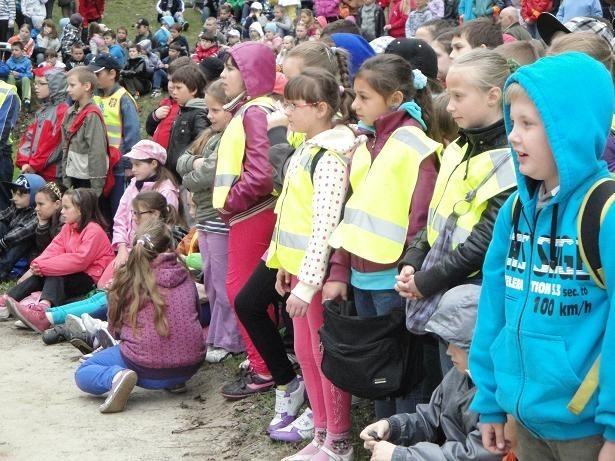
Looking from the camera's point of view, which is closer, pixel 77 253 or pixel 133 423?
pixel 133 423

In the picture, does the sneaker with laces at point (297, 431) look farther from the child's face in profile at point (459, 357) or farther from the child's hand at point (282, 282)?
the child's face in profile at point (459, 357)

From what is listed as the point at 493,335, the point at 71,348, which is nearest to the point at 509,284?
the point at 493,335

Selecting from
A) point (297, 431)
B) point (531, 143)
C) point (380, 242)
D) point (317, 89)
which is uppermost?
point (531, 143)

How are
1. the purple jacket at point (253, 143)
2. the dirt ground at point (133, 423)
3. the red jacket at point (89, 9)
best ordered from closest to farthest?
the dirt ground at point (133, 423), the purple jacket at point (253, 143), the red jacket at point (89, 9)

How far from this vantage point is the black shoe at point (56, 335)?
779cm

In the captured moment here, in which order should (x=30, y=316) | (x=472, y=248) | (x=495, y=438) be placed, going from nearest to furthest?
(x=495, y=438) < (x=472, y=248) < (x=30, y=316)

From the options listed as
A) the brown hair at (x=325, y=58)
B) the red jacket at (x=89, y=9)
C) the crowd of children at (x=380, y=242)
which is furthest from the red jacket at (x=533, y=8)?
the red jacket at (x=89, y=9)

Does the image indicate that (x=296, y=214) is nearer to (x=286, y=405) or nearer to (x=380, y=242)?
(x=380, y=242)

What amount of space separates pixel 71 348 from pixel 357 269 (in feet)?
12.2

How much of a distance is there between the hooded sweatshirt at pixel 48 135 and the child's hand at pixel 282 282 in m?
5.72

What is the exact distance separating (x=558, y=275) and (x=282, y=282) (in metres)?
2.62

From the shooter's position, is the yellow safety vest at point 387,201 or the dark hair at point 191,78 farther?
the dark hair at point 191,78

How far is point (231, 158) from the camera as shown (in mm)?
6098

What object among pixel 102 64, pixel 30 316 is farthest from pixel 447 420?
pixel 102 64
